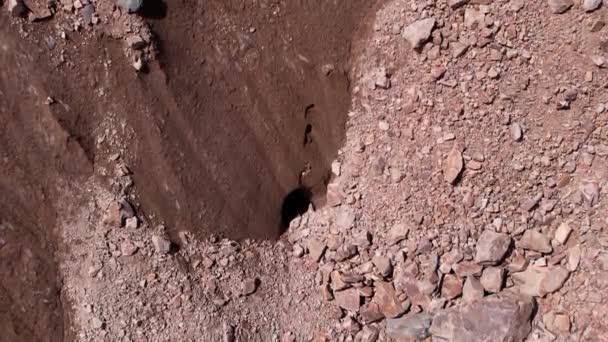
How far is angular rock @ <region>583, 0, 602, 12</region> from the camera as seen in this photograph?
4.00 meters

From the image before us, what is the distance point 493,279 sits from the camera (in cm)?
412

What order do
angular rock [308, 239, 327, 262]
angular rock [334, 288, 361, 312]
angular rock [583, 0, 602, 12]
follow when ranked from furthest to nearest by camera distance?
angular rock [308, 239, 327, 262] → angular rock [334, 288, 361, 312] → angular rock [583, 0, 602, 12]

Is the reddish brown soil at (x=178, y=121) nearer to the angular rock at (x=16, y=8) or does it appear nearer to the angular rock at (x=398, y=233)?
the angular rock at (x=16, y=8)

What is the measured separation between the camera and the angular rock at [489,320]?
13.3ft

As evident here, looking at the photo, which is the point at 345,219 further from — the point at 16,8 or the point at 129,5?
the point at 16,8

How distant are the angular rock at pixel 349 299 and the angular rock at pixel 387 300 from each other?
0.11m

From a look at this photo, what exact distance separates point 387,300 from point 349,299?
0.79 ft

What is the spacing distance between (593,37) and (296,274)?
7.69 ft

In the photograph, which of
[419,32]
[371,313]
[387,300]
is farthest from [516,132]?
[371,313]

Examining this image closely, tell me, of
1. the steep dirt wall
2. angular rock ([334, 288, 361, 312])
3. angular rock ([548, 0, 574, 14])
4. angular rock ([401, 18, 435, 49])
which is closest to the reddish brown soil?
the steep dirt wall

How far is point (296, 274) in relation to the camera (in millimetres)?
4484

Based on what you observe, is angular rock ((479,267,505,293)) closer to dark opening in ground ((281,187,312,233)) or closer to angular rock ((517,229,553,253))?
angular rock ((517,229,553,253))

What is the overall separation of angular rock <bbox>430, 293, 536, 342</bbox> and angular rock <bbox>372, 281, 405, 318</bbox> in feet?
0.83

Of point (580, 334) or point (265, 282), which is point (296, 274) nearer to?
point (265, 282)
